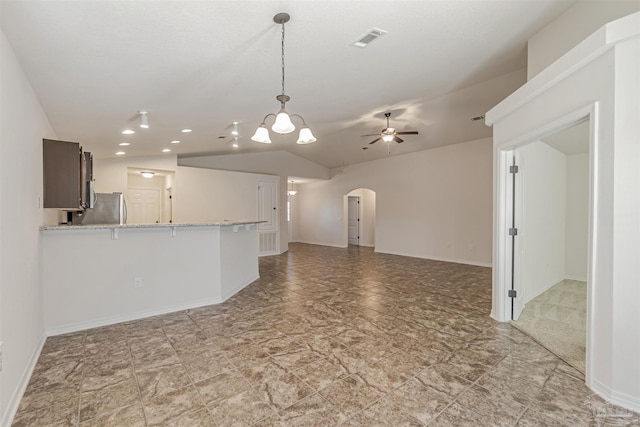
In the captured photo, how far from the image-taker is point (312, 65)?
118 inches

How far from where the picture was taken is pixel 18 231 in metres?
2.24

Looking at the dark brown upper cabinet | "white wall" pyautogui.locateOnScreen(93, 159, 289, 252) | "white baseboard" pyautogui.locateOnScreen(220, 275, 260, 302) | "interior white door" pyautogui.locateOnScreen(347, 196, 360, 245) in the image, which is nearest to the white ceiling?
the dark brown upper cabinet

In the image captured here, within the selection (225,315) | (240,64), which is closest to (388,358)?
(225,315)

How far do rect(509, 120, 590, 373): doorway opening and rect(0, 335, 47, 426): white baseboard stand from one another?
13.5 ft

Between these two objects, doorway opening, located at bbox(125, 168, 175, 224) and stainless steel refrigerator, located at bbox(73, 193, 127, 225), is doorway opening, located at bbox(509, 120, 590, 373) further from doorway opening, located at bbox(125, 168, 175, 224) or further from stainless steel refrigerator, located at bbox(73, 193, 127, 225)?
doorway opening, located at bbox(125, 168, 175, 224)

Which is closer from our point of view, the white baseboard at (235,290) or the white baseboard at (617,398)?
the white baseboard at (617,398)

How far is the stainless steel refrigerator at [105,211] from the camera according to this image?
15.1ft

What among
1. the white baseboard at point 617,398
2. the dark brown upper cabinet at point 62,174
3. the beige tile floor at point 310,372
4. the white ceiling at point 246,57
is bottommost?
the beige tile floor at point 310,372

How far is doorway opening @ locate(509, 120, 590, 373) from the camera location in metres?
3.34

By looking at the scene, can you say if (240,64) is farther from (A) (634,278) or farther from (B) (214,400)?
(A) (634,278)

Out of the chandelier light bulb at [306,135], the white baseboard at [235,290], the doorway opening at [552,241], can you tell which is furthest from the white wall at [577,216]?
the white baseboard at [235,290]

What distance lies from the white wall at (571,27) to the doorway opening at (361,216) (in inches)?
340

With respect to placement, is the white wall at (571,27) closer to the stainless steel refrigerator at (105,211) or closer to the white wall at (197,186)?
the stainless steel refrigerator at (105,211)

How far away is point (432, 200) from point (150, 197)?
26.2ft
